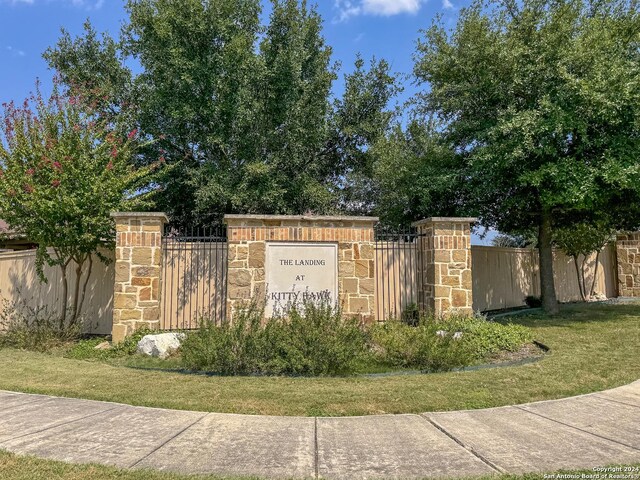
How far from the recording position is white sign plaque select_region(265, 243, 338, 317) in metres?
9.88

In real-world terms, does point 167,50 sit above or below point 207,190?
above

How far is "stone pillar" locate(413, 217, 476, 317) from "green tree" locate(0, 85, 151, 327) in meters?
7.22

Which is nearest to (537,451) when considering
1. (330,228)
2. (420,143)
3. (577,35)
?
(330,228)

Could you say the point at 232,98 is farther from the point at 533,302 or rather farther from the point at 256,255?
the point at 533,302

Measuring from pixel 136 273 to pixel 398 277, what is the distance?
20.4 ft

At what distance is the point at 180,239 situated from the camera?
34.6 feet

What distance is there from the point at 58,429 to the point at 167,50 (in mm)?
12557

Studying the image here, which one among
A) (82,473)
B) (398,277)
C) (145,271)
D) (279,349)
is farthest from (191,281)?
(82,473)

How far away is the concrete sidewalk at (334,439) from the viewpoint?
11.8 feet

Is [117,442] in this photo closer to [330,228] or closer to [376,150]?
[330,228]

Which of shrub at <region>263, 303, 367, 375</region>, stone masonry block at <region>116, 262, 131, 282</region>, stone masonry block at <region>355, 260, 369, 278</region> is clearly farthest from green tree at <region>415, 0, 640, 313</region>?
stone masonry block at <region>116, 262, 131, 282</region>

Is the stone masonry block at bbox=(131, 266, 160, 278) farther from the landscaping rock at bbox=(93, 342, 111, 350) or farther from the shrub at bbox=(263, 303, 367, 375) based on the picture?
the shrub at bbox=(263, 303, 367, 375)

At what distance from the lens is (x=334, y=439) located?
13.8 ft

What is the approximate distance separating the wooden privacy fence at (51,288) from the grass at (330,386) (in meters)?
2.65
